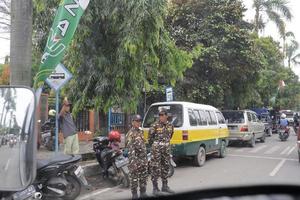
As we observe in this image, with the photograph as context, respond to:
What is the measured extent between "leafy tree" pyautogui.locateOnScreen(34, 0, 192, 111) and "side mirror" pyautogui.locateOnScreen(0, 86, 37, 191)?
188 inches

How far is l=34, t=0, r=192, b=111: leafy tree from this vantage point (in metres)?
9.95

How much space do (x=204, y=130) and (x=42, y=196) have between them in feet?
22.4

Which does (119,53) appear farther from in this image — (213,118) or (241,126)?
(241,126)

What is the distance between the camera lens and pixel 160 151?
27.5 ft

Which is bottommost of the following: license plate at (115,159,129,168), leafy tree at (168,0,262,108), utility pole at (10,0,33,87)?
license plate at (115,159,129,168)

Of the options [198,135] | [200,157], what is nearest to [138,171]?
[198,135]

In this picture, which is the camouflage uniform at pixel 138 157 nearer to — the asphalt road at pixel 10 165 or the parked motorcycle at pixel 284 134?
the asphalt road at pixel 10 165

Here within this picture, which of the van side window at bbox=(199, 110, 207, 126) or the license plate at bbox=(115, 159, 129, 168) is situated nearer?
the license plate at bbox=(115, 159, 129, 168)

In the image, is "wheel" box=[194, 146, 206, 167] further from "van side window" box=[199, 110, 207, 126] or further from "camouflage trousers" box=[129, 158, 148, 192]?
"camouflage trousers" box=[129, 158, 148, 192]

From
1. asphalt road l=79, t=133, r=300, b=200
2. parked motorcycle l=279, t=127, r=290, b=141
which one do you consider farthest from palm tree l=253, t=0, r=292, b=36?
asphalt road l=79, t=133, r=300, b=200

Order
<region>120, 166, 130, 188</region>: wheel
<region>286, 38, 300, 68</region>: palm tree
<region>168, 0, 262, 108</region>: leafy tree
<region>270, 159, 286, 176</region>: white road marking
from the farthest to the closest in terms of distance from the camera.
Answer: <region>286, 38, 300, 68</region>: palm tree → <region>168, 0, 262, 108</region>: leafy tree → <region>270, 159, 286, 176</region>: white road marking → <region>120, 166, 130, 188</region>: wheel

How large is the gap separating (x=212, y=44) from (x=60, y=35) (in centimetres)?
1205

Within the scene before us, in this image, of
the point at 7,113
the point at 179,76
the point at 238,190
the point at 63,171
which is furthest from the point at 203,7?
the point at 238,190

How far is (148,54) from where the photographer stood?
1054cm
